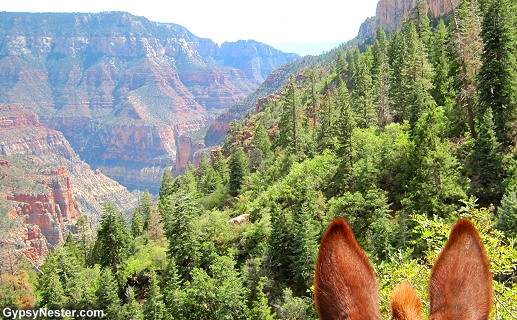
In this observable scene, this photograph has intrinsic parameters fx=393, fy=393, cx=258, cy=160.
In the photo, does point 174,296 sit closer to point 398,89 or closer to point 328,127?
point 328,127

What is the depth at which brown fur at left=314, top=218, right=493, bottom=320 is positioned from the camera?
2004 mm

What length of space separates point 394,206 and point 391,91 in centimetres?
2451

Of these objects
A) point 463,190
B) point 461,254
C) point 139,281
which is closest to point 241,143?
point 139,281

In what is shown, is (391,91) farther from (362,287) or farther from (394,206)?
(362,287)

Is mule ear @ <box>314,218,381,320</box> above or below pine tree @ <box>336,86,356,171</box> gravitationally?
above

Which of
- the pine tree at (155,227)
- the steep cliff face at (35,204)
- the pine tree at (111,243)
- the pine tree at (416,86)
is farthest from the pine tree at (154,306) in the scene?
the steep cliff face at (35,204)

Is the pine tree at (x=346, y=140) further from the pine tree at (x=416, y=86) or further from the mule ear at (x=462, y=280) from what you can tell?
the mule ear at (x=462, y=280)

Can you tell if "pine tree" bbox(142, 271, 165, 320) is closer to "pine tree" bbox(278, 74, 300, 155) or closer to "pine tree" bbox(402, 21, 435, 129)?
"pine tree" bbox(402, 21, 435, 129)

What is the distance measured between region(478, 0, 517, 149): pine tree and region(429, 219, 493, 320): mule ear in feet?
93.7

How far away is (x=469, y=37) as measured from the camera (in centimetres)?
2970

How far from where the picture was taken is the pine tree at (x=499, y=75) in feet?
87.3

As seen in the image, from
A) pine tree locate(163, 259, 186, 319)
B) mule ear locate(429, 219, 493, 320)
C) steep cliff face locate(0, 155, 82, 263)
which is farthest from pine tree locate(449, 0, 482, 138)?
steep cliff face locate(0, 155, 82, 263)

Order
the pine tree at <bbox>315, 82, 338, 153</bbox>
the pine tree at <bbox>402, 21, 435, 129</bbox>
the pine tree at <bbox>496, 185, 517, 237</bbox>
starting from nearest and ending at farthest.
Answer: the pine tree at <bbox>496, 185, 517, 237</bbox> → the pine tree at <bbox>402, 21, 435, 129</bbox> → the pine tree at <bbox>315, 82, 338, 153</bbox>

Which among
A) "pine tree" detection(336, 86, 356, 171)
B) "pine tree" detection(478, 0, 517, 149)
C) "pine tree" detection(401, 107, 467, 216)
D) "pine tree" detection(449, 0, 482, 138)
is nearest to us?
"pine tree" detection(401, 107, 467, 216)
